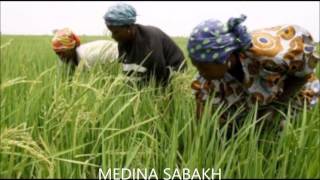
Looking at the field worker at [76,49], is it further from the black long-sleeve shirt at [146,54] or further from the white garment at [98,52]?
the black long-sleeve shirt at [146,54]

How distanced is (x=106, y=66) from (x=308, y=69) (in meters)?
1.35

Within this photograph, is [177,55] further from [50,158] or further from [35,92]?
[50,158]

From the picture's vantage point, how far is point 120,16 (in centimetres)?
271

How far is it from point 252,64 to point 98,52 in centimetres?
146

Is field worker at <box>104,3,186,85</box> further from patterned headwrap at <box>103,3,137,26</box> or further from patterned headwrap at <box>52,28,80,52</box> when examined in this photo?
patterned headwrap at <box>52,28,80,52</box>

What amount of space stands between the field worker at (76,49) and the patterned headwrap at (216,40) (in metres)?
1.35

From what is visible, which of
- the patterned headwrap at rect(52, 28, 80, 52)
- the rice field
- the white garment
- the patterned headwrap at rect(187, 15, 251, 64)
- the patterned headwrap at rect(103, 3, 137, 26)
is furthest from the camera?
the patterned headwrap at rect(52, 28, 80, 52)

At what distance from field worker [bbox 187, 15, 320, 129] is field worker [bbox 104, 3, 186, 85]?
2.47 feet

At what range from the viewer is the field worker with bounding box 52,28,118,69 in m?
3.07

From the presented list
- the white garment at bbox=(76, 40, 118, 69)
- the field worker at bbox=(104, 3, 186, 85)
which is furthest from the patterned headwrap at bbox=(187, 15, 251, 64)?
the white garment at bbox=(76, 40, 118, 69)

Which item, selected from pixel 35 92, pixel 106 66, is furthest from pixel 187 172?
pixel 106 66

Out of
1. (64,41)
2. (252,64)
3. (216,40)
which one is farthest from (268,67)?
(64,41)

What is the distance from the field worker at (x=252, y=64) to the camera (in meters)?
1.71

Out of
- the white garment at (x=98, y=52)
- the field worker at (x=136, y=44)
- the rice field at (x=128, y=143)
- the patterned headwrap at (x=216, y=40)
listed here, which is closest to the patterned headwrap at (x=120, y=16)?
the field worker at (x=136, y=44)
